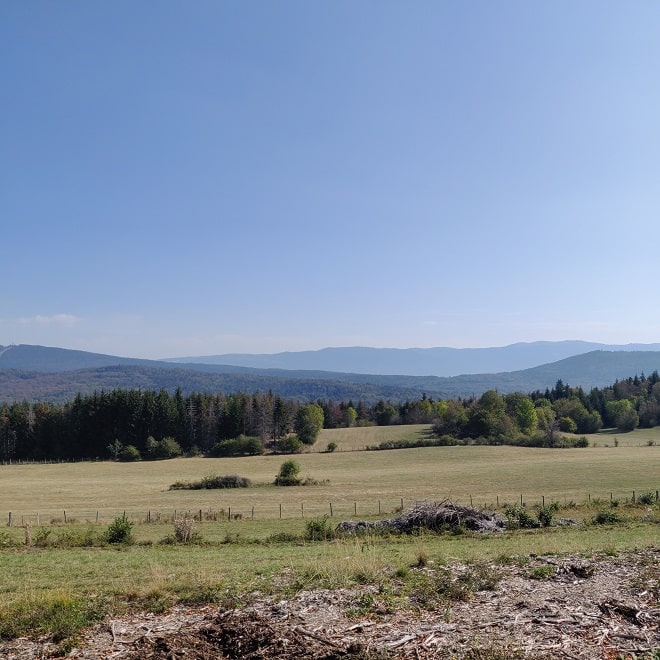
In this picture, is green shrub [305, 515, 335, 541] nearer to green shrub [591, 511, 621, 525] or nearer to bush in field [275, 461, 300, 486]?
green shrub [591, 511, 621, 525]

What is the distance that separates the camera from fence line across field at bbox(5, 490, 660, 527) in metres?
34.2

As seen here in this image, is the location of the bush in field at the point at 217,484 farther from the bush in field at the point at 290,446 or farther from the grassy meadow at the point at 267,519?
the bush in field at the point at 290,446

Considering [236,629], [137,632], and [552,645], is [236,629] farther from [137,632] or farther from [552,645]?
[552,645]

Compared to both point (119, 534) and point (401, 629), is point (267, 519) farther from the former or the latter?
point (401, 629)

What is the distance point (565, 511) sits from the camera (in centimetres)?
3209

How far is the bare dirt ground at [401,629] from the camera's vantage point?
6.76 meters

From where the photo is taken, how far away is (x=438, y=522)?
24.5 meters

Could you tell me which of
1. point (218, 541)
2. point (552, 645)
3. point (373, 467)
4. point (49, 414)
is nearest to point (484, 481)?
point (373, 467)

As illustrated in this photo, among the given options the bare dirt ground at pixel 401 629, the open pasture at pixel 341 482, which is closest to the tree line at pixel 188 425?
the open pasture at pixel 341 482

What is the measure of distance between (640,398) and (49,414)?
137301 millimetres

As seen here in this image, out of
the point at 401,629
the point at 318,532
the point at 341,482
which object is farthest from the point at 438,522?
the point at 341,482

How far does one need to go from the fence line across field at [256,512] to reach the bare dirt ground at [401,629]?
25.0 meters

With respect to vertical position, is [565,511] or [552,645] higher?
[552,645]

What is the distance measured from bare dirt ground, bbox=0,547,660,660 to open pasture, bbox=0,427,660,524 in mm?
26458
